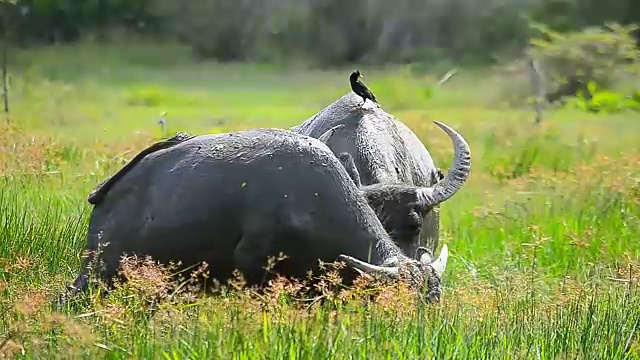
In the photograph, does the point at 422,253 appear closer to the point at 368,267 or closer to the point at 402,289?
the point at 368,267

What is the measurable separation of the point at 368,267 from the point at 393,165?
2.15m

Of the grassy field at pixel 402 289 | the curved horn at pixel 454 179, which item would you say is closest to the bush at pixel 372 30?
the grassy field at pixel 402 289

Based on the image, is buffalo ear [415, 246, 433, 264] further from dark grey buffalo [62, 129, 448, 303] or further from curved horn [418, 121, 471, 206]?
dark grey buffalo [62, 129, 448, 303]

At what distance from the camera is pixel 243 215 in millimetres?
5152

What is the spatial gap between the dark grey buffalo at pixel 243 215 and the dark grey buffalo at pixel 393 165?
2.73 ft

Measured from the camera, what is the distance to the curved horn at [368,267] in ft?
16.4

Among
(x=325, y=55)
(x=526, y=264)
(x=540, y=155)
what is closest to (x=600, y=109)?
(x=540, y=155)

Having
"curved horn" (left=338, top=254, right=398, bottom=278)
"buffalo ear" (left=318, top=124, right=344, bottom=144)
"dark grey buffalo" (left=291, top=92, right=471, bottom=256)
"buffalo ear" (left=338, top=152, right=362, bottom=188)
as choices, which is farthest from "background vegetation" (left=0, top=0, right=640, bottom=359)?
"buffalo ear" (left=318, top=124, right=344, bottom=144)

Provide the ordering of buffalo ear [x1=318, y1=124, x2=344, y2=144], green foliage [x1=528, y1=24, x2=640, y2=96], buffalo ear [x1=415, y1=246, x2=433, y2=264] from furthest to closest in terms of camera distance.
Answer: green foliage [x1=528, y1=24, x2=640, y2=96], buffalo ear [x1=318, y1=124, x2=344, y2=144], buffalo ear [x1=415, y1=246, x2=433, y2=264]

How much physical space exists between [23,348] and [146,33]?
1774 centimetres

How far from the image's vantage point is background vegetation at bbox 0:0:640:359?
13.7 feet

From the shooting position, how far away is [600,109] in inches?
729

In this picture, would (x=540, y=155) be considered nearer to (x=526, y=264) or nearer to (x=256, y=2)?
(x=526, y=264)

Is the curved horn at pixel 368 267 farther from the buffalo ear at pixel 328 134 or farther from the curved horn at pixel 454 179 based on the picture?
the buffalo ear at pixel 328 134
